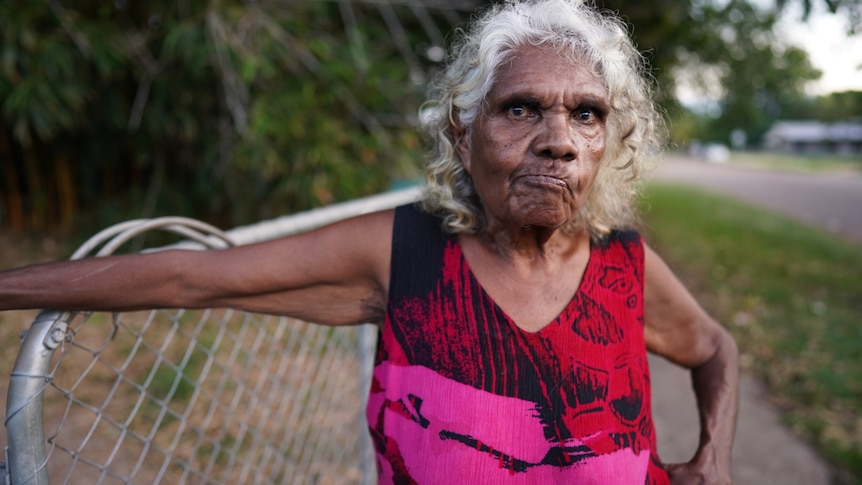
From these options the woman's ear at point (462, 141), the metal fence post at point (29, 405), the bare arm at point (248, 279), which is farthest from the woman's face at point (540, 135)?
the metal fence post at point (29, 405)

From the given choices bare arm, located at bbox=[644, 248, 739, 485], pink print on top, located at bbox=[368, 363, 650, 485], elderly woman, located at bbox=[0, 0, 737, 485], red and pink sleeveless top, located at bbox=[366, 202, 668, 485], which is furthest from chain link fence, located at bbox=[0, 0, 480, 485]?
bare arm, located at bbox=[644, 248, 739, 485]

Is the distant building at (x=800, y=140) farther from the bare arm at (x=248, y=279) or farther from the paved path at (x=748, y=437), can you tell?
the bare arm at (x=248, y=279)

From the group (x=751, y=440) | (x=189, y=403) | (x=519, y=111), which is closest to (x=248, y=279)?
(x=519, y=111)

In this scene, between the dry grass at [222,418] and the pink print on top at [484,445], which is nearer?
the pink print on top at [484,445]

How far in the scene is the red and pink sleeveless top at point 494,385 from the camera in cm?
122

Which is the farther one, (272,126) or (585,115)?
(272,126)

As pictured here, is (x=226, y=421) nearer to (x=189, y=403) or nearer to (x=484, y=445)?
(x=189, y=403)

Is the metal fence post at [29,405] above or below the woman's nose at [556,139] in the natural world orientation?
below

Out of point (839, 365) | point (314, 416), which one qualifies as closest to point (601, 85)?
point (314, 416)

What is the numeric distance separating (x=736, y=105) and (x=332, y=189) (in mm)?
9100

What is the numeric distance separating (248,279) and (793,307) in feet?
18.5

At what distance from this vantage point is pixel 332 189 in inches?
160

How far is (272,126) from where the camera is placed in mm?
3668

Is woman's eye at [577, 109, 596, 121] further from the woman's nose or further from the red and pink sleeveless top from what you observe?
the red and pink sleeveless top
